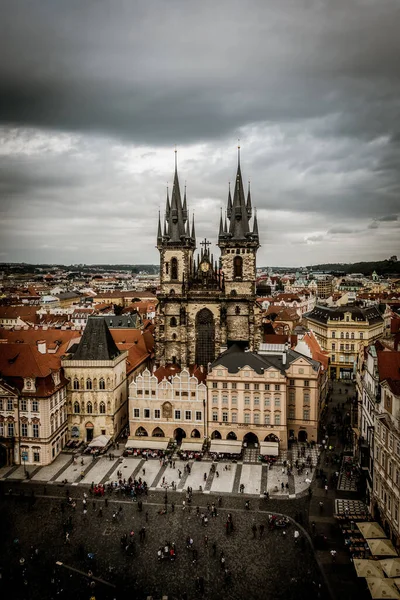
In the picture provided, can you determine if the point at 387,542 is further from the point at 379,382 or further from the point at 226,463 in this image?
the point at 226,463

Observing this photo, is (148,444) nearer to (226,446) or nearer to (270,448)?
(226,446)

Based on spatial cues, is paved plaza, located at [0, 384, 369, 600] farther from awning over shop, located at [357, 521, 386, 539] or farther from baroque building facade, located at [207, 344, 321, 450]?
baroque building facade, located at [207, 344, 321, 450]

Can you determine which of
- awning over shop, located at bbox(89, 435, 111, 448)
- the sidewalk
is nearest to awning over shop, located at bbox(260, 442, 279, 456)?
the sidewalk

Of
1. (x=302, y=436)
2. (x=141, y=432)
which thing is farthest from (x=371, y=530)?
(x=141, y=432)

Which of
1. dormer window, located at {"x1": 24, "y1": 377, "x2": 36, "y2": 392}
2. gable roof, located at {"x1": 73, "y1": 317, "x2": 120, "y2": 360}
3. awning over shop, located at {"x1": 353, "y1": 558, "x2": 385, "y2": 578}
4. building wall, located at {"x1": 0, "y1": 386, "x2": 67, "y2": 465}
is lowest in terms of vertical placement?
awning over shop, located at {"x1": 353, "y1": 558, "x2": 385, "y2": 578}

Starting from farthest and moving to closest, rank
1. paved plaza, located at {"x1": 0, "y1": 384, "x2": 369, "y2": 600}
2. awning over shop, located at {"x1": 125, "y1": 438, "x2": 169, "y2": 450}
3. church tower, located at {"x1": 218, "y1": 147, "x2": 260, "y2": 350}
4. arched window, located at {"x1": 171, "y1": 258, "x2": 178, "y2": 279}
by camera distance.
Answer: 1. arched window, located at {"x1": 171, "y1": 258, "x2": 178, "y2": 279}
2. church tower, located at {"x1": 218, "y1": 147, "x2": 260, "y2": 350}
3. awning over shop, located at {"x1": 125, "y1": 438, "x2": 169, "y2": 450}
4. paved plaza, located at {"x1": 0, "y1": 384, "x2": 369, "y2": 600}

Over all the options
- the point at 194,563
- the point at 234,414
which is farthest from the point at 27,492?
the point at 234,414
